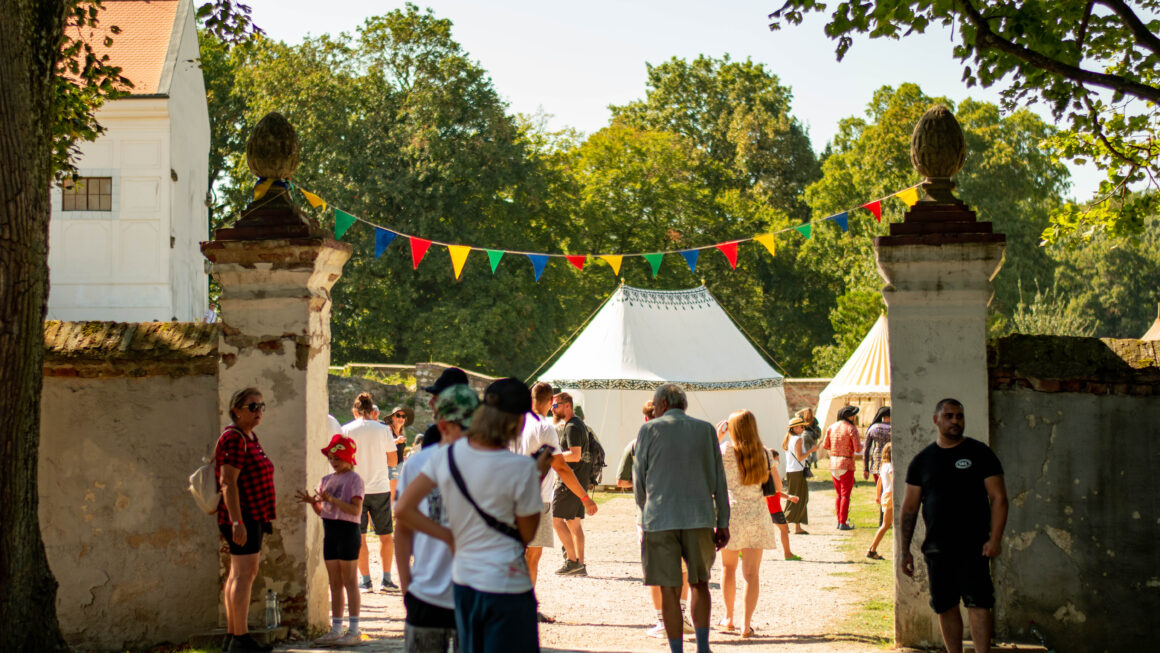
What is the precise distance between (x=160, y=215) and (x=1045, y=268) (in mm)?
29834

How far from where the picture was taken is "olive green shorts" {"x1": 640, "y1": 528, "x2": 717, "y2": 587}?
21.4 feet

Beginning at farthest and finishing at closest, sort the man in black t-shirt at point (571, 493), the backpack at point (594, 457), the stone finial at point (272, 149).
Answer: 1. the backpack at point (594, 457)
2. the man in black t-shirt at point (571, 493)
3. the stone finial at point (272, 149)

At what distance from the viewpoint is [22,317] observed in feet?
19.1

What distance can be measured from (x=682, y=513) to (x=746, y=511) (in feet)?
4.83

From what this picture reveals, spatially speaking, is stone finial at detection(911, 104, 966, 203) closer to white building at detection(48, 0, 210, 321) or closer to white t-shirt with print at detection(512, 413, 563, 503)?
white t-shirt with print at detection(512, 413, 563, 503)

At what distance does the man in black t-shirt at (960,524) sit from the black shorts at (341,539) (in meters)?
3.32

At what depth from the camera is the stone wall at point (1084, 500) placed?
22.0 ft

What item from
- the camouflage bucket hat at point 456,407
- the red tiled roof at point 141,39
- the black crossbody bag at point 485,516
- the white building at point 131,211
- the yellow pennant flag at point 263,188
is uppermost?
the red tiled roof at point 141,39

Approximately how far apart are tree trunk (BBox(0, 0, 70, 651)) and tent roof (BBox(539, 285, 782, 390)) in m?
14.7

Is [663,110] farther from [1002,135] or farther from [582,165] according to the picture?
[1002,135]

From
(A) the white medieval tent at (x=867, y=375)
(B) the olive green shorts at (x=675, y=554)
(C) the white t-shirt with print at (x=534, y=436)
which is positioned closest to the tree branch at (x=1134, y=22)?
(B) the olive green shorts at (x=675, y=554)

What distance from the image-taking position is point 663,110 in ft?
164

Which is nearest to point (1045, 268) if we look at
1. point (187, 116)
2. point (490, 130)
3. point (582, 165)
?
point (582, 165)

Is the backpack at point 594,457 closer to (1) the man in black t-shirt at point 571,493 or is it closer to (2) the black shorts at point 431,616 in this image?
(1) the man in black t-shirt at point 571,493
